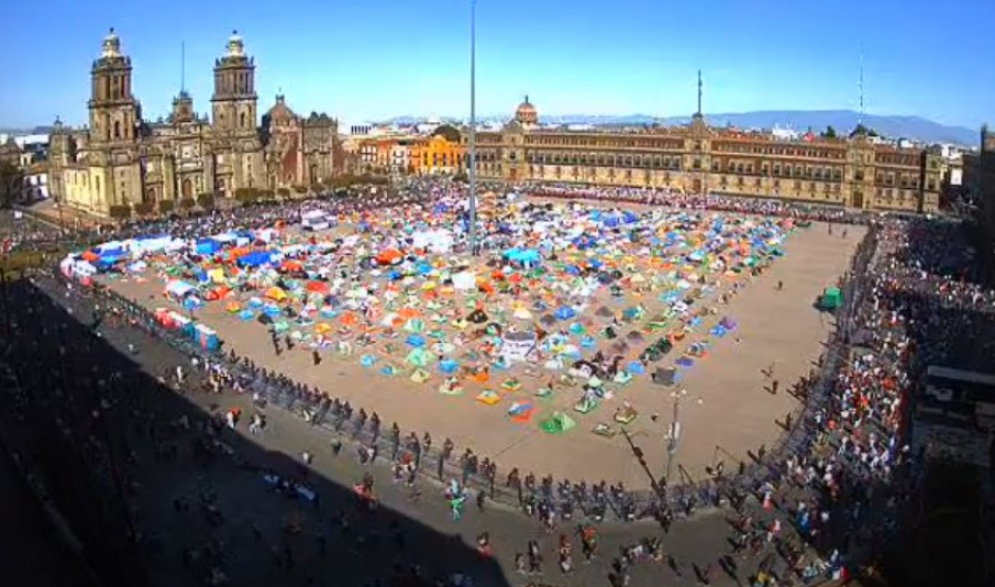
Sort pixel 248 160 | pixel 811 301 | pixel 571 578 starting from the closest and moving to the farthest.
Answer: pixel 571 578 < pixel 811 301 < pixel 248 160

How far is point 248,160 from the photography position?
3780 inches

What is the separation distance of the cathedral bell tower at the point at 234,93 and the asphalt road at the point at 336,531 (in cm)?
7368

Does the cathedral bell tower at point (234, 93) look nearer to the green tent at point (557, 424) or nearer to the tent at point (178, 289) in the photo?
the tent at point (178, 289)

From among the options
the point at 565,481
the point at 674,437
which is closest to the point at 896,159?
the point at 674,437

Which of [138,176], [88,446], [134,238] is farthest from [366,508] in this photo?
[138,176]

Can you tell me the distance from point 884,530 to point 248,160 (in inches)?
3345

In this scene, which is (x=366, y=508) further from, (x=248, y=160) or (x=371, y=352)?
(x=248, y=160)

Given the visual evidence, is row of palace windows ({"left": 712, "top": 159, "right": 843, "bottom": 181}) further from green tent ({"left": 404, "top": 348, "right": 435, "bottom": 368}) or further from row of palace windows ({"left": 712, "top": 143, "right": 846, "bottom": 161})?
green tent ({"left": 404, "top": 348, "right": 435, "bottom": 368})

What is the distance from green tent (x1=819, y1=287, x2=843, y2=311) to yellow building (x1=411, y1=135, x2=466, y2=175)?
91522 mm

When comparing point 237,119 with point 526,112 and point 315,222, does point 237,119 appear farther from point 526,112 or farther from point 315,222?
point 526,112

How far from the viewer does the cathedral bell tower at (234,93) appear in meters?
95.7

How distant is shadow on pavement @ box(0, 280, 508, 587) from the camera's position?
70.5 ft

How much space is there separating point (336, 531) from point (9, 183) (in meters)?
88.5

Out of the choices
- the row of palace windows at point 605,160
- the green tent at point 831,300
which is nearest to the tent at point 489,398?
the green tent at point 831,300
